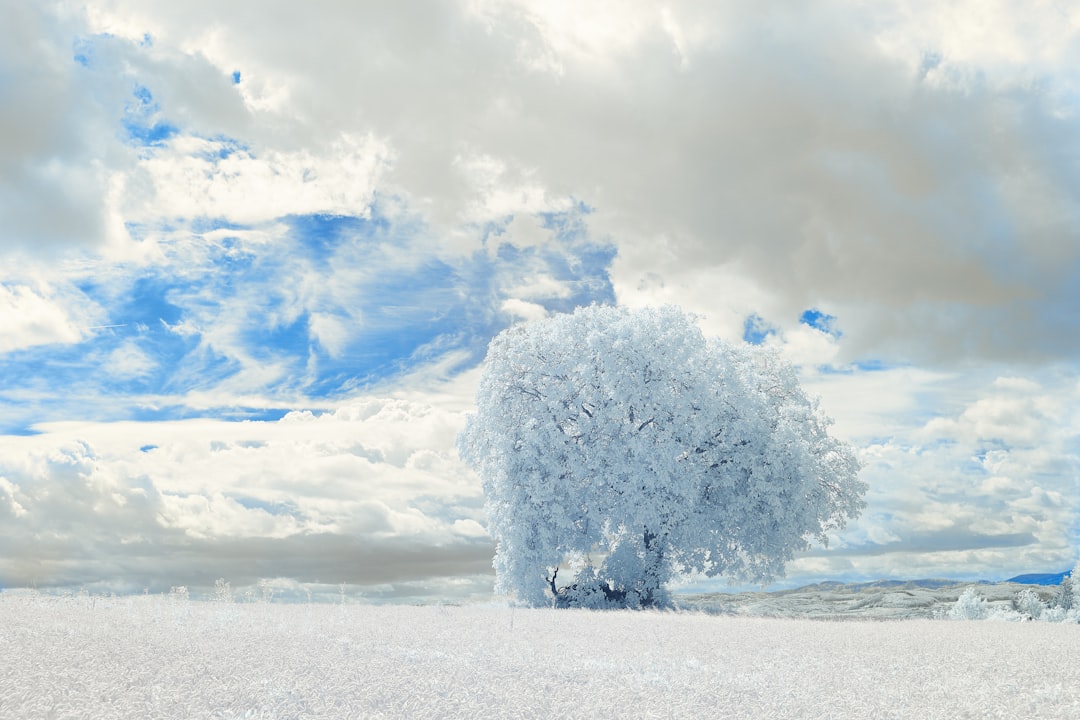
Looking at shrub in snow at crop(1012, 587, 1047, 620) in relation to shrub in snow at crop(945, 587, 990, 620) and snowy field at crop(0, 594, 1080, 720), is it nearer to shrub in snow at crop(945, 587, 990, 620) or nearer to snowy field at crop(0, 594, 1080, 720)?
shrub in snow at crop(945, 587, 990, 620)

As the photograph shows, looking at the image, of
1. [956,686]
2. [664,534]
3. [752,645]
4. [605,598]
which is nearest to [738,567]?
[664,534]

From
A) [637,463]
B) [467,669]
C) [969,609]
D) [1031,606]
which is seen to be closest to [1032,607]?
[1031,606]

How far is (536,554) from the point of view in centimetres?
2852

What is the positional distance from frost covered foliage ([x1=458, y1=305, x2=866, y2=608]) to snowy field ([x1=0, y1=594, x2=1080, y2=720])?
1265 cm

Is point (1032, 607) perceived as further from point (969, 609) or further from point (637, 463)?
point (637, 463)

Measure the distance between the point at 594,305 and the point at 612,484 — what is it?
6.91m

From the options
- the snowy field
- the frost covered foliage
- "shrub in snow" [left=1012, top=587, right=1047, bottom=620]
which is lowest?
"shrub in snow" [left=1012, top=587, right=1047, bottom=620]

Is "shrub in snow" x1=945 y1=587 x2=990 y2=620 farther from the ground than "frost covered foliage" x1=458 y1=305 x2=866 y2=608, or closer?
closer

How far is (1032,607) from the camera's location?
3059cm

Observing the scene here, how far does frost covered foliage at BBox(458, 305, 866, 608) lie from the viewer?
2806 centimetres

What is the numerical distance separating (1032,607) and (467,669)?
29.6 metres

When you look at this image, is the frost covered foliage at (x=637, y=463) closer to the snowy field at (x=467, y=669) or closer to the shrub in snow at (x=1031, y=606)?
the shrub in snow at (x=1031, y=606)

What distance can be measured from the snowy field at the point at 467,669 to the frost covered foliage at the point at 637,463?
12.6 meters

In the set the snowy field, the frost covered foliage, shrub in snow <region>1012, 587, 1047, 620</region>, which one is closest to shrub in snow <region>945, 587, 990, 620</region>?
shrub in snow <region>1012, 587, 1047, 620</region>
